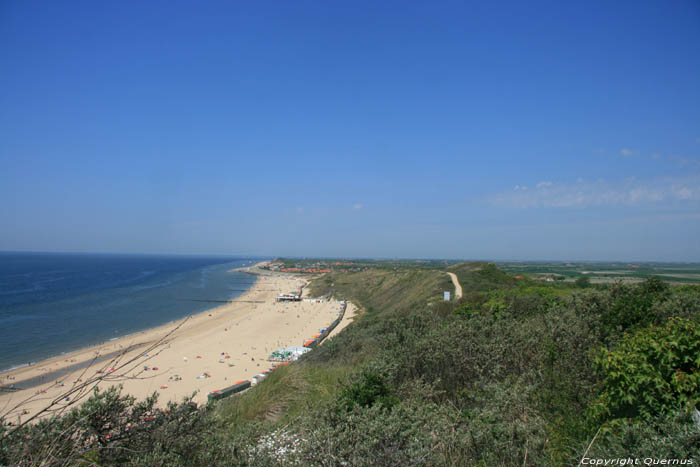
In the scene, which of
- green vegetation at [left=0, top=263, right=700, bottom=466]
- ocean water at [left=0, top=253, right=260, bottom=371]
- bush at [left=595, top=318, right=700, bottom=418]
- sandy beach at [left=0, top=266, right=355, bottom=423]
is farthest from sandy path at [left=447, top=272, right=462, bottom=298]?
ocean water at [left=0, top=253, right=260, bottom=371]

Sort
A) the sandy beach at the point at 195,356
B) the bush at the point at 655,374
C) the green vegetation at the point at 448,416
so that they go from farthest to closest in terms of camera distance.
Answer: the sandy beach at the point at 195,356, the bush at the point at 655,374, the green vegetation at the point at 448,416

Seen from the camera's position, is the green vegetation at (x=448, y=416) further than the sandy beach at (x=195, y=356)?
No

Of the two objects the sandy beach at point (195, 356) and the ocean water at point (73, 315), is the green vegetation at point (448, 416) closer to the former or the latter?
the sandy beach at point (195, 356)

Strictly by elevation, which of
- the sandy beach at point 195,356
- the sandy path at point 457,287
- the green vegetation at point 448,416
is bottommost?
the sandy beach at point 195,356

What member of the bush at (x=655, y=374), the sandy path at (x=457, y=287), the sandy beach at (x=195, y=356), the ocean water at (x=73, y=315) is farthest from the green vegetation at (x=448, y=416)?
the ocean water at (x=73, y=315)

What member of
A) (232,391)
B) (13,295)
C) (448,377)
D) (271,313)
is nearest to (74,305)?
(13,295)

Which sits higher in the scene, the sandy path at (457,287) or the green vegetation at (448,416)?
the green vegetation at (448,416)

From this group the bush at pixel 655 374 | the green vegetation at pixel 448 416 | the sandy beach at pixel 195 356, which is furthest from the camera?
the sandy beach at pixel 195 356

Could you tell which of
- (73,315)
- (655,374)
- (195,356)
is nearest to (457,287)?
(195,356)
